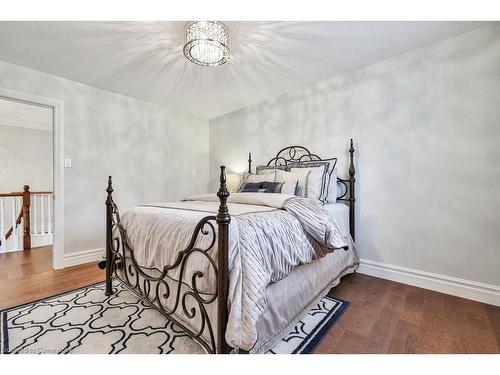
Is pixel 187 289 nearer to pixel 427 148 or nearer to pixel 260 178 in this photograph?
pixel 260 178

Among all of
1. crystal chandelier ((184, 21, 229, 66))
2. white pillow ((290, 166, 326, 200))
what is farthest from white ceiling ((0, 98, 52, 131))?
white pillow ((290, 166, 326, 200))

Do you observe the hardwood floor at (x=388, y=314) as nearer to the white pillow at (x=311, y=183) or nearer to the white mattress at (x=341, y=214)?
the white mattress at (x=341, y=214)

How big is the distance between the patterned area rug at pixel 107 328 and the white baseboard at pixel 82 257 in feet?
3.20

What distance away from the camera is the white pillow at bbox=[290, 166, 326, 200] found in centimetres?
236

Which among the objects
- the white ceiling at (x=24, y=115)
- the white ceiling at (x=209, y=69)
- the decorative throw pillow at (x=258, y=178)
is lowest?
the decorative throw pillow at (x=258, y=178)

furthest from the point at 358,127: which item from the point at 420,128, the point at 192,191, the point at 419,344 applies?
the point at 192,191

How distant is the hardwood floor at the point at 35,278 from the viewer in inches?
78.6

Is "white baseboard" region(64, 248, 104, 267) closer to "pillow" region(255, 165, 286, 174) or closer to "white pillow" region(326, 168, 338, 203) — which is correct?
"pillow" region(255, 165, 286, 174)

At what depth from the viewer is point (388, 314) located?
5.43ft

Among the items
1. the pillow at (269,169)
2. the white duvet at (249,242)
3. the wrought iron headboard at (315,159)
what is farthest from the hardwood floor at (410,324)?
the pillow at (269,169)

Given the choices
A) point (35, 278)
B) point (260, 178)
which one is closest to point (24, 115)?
point (35, 278)

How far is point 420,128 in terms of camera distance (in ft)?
7.04

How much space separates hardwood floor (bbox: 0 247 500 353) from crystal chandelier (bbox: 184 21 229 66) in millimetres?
2171
